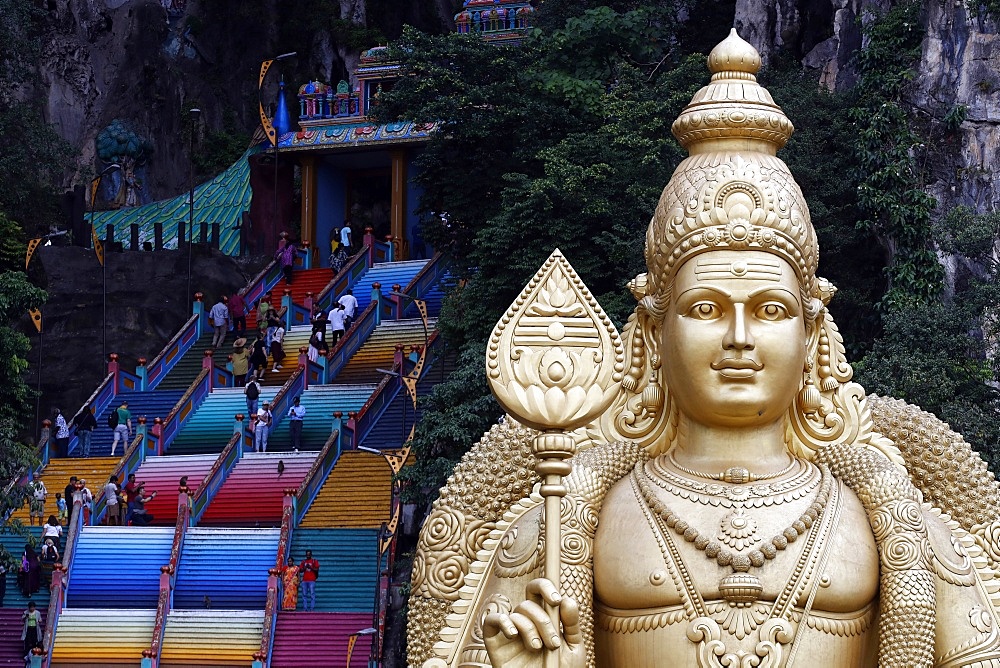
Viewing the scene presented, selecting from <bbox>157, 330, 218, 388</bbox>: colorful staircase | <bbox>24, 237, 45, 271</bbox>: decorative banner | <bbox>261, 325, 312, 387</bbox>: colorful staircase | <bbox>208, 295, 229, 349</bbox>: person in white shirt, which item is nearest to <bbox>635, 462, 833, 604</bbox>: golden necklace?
<bbox>261, 325, 312, 387</bbox>: colorful staircase

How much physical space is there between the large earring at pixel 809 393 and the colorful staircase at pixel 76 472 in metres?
20.7

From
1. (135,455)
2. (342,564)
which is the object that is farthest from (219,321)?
(342,564)

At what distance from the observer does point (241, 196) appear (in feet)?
134

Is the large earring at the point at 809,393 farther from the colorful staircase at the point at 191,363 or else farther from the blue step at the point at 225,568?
the colorful staircase at the point at 191,363

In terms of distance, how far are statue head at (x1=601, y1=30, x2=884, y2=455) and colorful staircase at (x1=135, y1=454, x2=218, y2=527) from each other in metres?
18.7

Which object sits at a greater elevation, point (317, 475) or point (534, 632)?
point (534, 632)

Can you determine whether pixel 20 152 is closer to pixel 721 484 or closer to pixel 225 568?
pixel 225 568

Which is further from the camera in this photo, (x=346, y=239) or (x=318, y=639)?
(x=346, y=239)

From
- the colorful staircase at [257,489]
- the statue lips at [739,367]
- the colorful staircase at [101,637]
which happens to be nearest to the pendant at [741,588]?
the statue lips at [739,367]

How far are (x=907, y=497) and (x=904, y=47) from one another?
19936 millimetres

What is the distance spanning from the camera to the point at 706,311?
9133 millimetres

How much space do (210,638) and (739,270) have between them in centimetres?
1633

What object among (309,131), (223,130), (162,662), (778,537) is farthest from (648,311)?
(223,130)

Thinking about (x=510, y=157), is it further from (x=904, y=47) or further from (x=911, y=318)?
(x=911, y=318)
